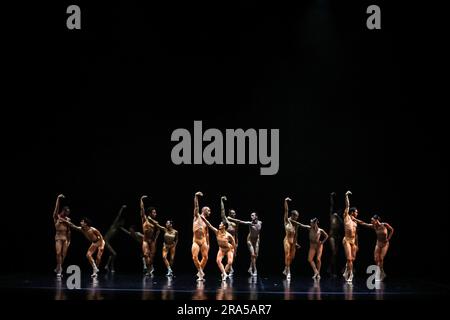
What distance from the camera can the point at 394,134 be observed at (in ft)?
50.3

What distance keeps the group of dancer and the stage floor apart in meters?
0.45

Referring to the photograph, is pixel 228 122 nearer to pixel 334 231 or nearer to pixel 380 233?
pixel 334 231

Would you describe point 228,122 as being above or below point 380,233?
above

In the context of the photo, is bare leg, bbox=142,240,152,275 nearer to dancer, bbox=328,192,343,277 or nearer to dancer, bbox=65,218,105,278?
dancer, bbox=65,218,105,278

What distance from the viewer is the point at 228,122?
15.4 meters

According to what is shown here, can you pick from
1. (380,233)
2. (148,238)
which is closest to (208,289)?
(148,238)

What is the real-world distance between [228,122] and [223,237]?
396 centimetres

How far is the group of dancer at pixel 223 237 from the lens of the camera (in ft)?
40.6

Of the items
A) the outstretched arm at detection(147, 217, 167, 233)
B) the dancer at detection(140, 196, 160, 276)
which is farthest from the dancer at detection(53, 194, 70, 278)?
the outstretched arm at detection(147, 217, 167, 233)

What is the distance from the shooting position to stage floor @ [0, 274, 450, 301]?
966cm

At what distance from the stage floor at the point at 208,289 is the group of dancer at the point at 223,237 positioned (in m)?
0.45

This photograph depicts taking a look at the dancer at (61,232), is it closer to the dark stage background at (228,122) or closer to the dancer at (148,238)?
the dancer at (148,238)
